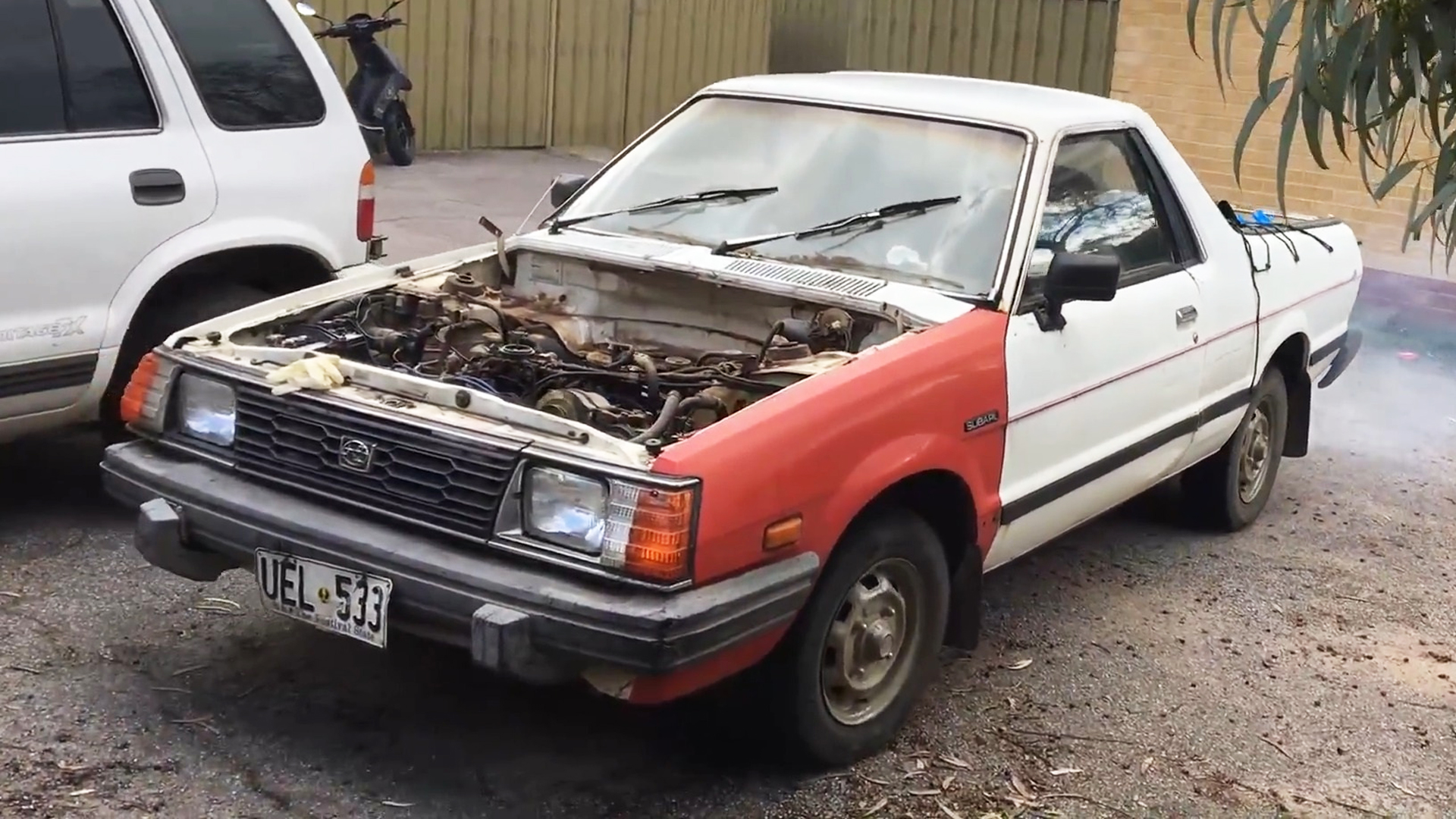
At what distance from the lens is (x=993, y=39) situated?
11703 mm

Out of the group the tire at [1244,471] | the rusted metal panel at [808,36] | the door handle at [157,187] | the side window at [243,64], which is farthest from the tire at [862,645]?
the rusted metal panel at [808,36]

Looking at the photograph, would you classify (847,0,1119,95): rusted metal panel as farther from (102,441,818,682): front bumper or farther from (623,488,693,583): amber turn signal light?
(623,488,693,583): amber turn signal light

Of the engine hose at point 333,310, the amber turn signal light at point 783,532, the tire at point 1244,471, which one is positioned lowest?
the tire at point 1244,471

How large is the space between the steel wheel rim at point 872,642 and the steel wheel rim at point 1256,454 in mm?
2481

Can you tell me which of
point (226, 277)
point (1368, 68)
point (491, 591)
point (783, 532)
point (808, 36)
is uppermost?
point (808, 36)

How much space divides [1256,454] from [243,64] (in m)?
4.07

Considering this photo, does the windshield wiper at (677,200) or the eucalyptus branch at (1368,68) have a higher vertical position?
the eucalyptus branch at (1368,68)

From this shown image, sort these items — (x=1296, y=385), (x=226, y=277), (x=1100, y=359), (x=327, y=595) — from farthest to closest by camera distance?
1. (x=1296, y=385)
2. (x=226, y=277)
3. (x=1100, y=359)
4. (x=327, y=595)

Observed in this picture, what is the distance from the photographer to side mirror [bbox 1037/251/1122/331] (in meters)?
4.29

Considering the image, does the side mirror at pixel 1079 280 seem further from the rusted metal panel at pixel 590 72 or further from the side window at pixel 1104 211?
the rusted metal panel at pixel 590 72

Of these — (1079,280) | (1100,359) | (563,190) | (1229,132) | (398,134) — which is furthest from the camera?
(398,134)

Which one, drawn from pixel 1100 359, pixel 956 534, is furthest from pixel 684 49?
pixel 956 534

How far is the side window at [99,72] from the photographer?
197 inches

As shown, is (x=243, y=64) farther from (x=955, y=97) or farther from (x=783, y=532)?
(x=783, y=532)
